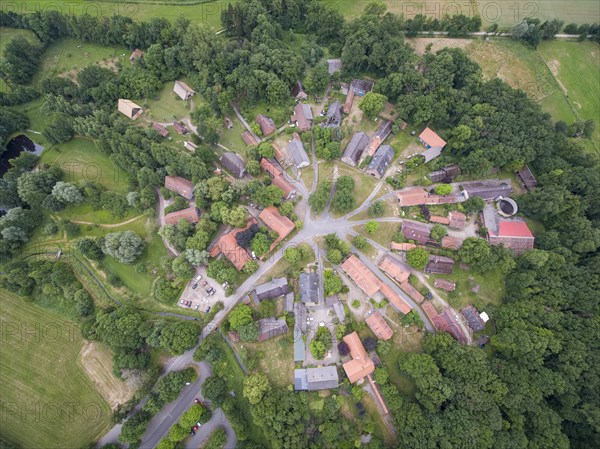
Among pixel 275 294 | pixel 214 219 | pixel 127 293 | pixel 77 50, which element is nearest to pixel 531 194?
pixel 275 294

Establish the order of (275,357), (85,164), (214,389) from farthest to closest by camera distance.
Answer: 1. (85,164)
2. (275,357)
3. (214,389)

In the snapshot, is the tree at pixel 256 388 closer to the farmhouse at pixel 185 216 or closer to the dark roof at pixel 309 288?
the dark roof at pixel 309 288

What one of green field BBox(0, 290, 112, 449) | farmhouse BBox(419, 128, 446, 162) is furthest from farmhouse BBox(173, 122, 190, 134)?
farmhouse BBox(419, 128, 446, 162)

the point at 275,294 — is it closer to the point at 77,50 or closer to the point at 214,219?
the point at 214,219

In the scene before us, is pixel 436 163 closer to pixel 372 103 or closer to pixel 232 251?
pixel 372 103

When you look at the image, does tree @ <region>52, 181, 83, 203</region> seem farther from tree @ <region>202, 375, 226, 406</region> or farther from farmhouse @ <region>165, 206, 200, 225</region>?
tree @ <region>202, 375, 226, 406</region>

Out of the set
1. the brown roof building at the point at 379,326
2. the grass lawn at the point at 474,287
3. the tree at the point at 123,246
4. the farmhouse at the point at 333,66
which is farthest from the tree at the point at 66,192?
the grass lawn at the point at 474,287

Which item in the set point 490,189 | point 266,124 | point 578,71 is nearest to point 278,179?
point 266,124
